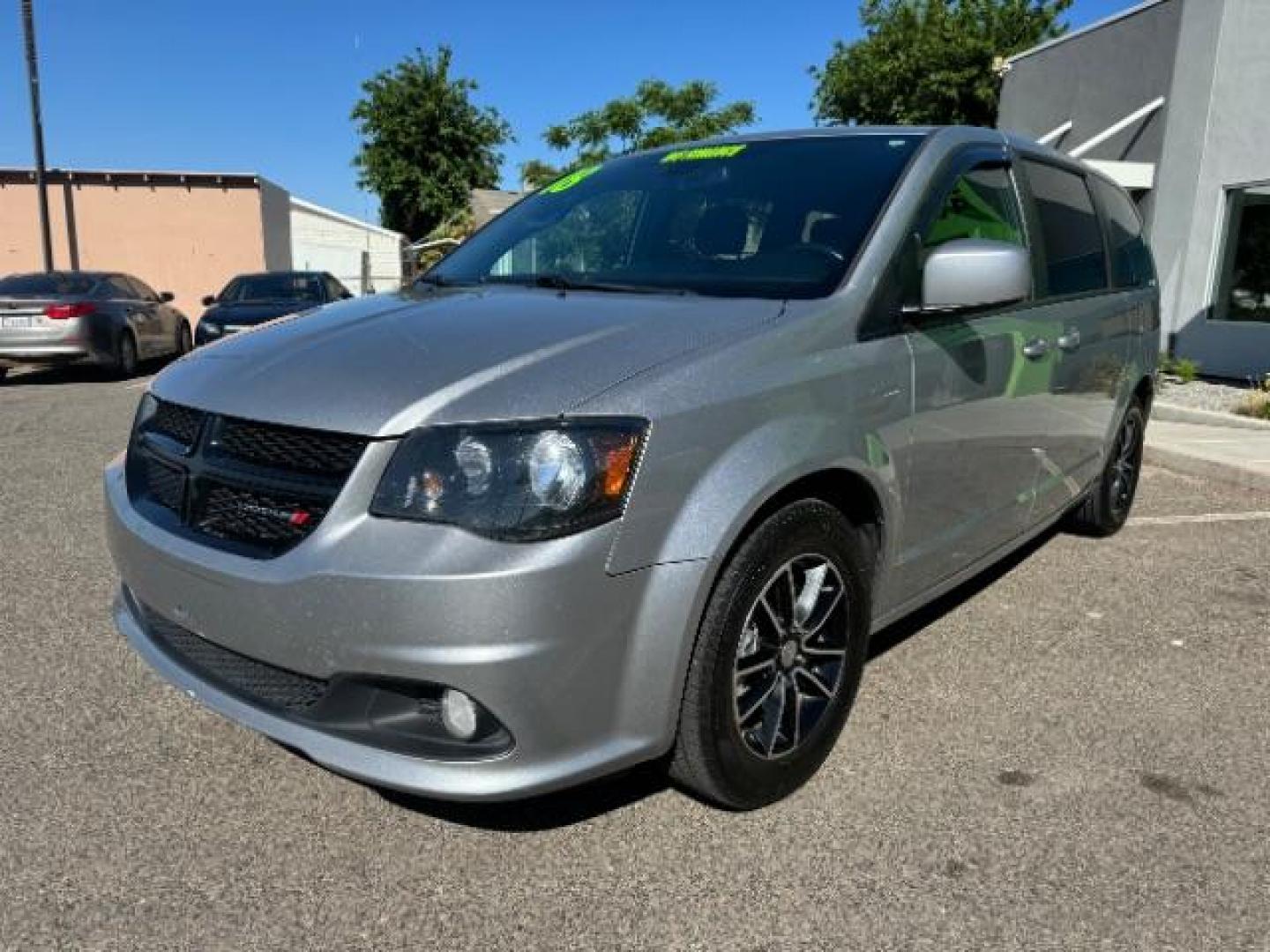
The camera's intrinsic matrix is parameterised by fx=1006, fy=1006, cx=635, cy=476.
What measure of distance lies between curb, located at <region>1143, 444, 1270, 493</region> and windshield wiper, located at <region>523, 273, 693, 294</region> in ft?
17.2

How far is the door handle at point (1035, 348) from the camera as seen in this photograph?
343 centimetres

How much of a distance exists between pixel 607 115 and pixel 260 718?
120 ft

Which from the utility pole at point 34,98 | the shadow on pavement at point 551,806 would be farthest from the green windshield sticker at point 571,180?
the utility pole at point 34,98

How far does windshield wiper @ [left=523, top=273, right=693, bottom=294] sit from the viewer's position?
2793mm

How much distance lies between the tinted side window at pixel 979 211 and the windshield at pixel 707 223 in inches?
7.8

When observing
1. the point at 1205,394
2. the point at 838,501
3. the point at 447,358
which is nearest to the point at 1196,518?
the point at 838,501

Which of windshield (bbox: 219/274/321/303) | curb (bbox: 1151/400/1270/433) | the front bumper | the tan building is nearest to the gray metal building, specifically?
curb (bbox: 1151/400/1270/433)

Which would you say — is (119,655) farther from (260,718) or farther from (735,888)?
(735,888)

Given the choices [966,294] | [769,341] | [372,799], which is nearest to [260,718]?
[372,799]

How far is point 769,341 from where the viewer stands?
93.3 inches

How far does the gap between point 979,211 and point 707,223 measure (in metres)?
0.91

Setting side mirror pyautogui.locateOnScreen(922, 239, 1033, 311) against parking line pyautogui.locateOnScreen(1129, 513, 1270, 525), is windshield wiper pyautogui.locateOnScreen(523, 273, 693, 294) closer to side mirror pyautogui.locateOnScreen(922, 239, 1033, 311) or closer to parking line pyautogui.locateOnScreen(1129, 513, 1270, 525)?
side mirror pyautogui.locateOnScreen(922, 239, 1033, 311)

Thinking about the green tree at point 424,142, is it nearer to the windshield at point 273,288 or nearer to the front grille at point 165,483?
the windshield at point 273,288

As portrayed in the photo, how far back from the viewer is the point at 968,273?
269cm
